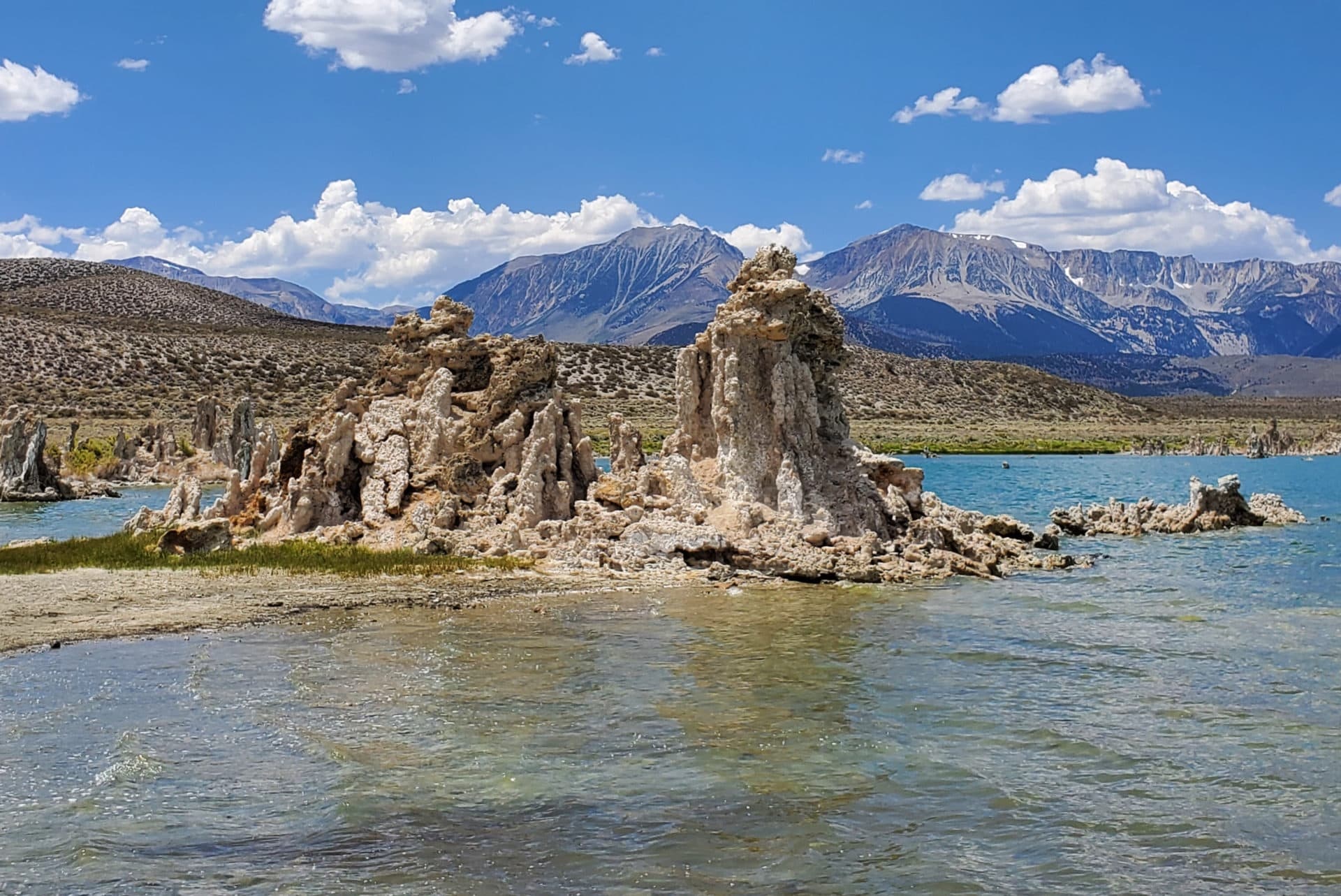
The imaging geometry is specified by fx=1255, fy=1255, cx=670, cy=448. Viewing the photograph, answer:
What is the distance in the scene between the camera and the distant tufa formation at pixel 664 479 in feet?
73.0

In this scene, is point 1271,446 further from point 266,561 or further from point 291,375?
A: point 266,561

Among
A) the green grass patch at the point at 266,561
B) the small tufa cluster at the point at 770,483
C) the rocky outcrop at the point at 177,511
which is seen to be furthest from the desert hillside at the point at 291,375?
the green grass patch at the point at 266,561

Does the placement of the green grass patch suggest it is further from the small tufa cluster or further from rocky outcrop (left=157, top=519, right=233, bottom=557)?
the small tufa cluster

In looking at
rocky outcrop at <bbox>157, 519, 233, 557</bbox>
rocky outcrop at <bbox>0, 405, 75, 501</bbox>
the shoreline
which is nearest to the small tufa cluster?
the shoreline

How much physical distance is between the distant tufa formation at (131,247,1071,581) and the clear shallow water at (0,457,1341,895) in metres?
4.18

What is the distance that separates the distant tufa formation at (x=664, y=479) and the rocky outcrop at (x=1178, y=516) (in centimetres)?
677

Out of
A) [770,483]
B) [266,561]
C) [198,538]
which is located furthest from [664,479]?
[198,538]

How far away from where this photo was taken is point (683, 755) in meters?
10.7

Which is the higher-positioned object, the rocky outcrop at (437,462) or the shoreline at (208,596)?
the rocky outcrop at (437,462)

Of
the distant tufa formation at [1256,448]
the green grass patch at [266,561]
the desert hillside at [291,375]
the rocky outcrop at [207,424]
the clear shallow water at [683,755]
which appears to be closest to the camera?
the clear shallow water at [683,755]

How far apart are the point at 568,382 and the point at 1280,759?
318 ft

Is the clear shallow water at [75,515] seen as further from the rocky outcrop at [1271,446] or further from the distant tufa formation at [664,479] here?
Answer: the rocky outcrop at [1271,446]

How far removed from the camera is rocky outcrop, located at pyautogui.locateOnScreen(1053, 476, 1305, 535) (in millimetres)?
31844

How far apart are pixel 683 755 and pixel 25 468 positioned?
138 feet
